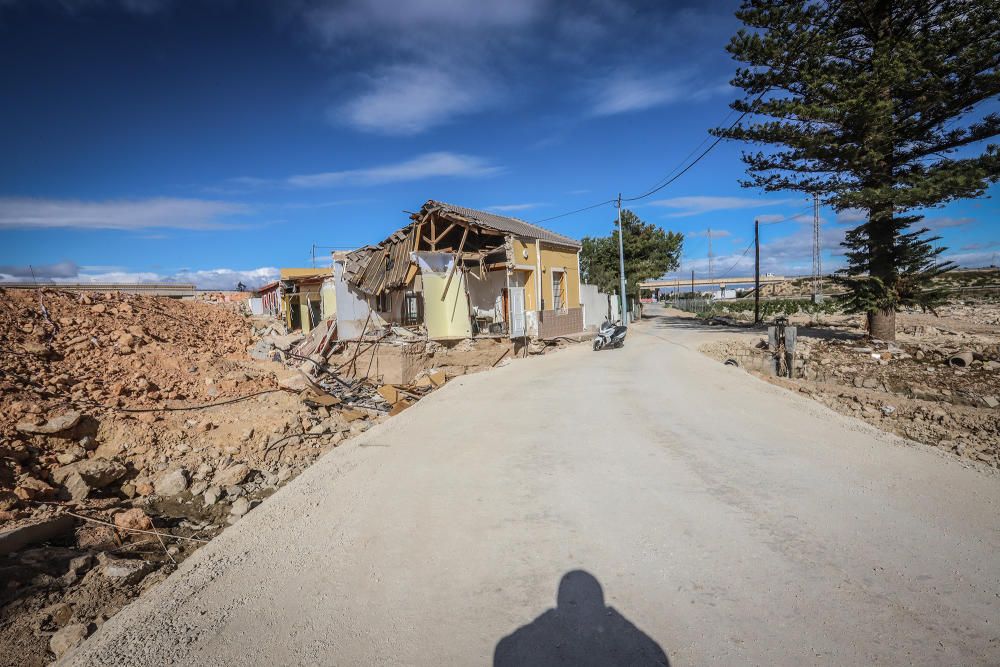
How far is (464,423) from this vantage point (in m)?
7.53

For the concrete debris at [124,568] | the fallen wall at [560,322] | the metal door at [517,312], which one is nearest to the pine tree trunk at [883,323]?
the fallen wall at [560,322]

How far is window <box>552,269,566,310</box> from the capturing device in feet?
64.0

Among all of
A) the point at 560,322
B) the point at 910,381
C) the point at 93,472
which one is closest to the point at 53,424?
the point at 93,472

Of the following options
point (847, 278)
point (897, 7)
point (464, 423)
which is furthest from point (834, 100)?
point (464, 423)

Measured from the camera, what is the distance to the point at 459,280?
16.6 meters

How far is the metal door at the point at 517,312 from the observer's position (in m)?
16.0

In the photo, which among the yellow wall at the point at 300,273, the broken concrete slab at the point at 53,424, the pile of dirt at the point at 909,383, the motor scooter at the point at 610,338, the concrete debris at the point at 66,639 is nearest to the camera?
the concrete debris at the point at 66,639

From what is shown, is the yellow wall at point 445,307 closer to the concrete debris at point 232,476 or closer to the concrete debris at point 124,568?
the concrete debris at point 232,476

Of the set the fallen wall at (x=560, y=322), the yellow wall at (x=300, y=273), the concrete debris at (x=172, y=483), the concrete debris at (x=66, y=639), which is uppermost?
the yellow wall at (x=300, y=273)

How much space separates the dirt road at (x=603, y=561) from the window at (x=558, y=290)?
43.8 ft

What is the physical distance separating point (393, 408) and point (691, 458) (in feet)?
23.3

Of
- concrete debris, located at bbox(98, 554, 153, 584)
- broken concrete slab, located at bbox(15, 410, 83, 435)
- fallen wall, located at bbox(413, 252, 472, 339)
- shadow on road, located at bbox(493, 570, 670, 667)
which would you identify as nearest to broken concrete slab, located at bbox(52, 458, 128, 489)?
broken concrete slab, located at bbox(15, 410, 83, 435)

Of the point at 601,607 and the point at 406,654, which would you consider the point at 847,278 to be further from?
the point at 406,654

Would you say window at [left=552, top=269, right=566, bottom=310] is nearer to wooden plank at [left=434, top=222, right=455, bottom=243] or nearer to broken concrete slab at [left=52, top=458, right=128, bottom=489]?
wooden plank at [left=434, top=222, right=455, bottom=243]
